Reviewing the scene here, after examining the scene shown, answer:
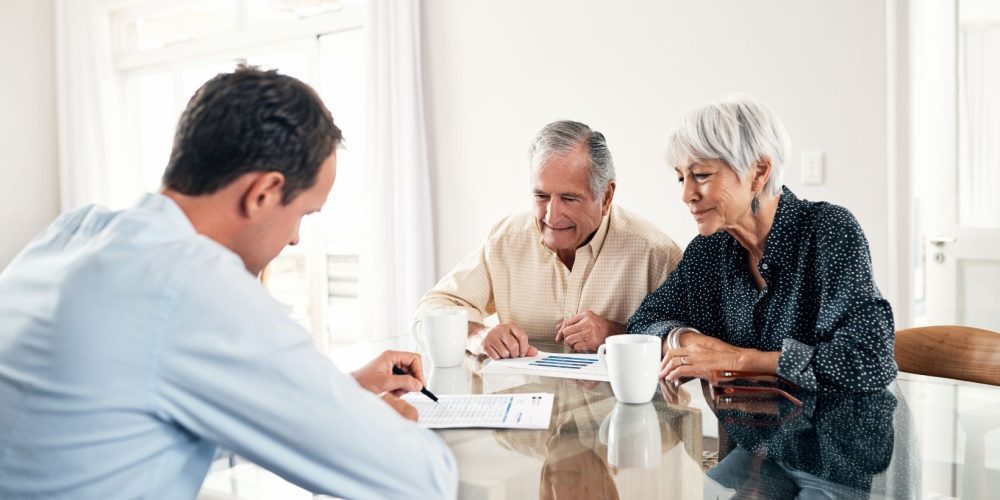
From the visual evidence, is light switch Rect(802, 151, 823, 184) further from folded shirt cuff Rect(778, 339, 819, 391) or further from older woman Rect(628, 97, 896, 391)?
folded shirt cuff Rect(778, 339, 819, 391)

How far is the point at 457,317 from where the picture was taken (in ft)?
5.44

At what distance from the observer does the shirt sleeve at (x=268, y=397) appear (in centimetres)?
78

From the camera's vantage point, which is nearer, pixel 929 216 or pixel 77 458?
pixel 77 458

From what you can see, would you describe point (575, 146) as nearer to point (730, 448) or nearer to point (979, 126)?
point (730, 448)

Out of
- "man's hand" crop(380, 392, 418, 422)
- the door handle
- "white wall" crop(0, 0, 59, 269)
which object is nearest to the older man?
"man's hand" crop(380, 392, 418, 422)

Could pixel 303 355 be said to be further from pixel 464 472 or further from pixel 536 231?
pixel 536 231

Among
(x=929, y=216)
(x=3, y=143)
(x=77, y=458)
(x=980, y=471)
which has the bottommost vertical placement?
(x=980, y=471)

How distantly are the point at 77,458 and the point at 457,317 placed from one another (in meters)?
0.92

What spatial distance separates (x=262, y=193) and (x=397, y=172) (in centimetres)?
309

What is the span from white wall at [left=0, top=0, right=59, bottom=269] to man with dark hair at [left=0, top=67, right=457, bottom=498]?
5184mm

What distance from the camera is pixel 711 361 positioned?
151 cm

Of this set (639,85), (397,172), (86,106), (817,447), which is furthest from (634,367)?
(86,106)

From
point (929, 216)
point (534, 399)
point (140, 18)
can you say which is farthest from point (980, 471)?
point (140, 18)

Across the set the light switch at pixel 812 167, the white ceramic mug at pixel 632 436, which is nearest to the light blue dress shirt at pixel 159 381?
the white ceramic mug at pixel 632 436
